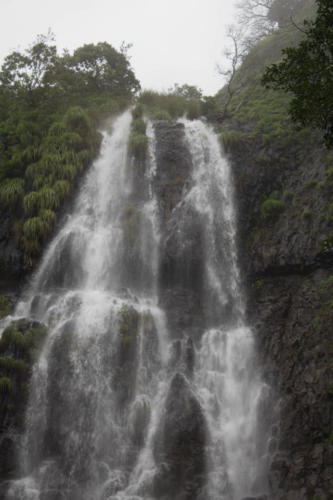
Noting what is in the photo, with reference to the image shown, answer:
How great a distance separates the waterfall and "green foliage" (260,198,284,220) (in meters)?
1.42

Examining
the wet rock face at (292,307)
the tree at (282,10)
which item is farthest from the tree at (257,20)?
the wet rock face at (292,307)

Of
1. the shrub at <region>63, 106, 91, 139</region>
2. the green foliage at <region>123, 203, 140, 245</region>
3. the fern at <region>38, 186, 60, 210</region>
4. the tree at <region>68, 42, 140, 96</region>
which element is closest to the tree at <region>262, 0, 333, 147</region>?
the green foliage at <region>123, 203, 140, 245</region>

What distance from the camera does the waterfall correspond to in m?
10.7

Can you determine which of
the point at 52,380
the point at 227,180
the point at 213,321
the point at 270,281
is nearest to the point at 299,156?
the point at 227,180

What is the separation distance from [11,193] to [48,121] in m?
5.47

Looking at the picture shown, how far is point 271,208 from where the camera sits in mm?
16531

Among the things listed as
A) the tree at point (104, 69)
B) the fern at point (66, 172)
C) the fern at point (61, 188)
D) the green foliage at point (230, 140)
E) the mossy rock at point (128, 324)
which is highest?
the tree at point (104, 69)

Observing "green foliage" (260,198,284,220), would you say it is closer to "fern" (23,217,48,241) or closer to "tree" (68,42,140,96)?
"fern" (23,217,48,241)

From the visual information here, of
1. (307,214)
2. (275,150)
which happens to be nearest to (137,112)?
(275,150)

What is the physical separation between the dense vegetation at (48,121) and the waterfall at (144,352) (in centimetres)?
111

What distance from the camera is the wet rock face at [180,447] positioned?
1036 centimetres

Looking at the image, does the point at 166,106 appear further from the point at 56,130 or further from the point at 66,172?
the point at 66,172

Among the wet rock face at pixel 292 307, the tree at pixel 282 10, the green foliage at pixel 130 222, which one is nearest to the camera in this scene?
the wet rock face at pixel 292 307

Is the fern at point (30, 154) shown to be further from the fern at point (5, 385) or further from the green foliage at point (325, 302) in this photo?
the green foliage at point (325, 302)
